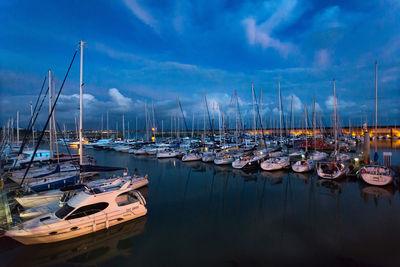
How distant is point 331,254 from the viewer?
27.3 ft

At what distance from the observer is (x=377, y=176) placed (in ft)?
56.1

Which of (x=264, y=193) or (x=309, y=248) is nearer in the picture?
(x=309, y=248)

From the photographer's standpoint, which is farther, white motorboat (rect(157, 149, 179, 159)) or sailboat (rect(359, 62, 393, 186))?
white motorboat (rect(157, 149, 179, 159))

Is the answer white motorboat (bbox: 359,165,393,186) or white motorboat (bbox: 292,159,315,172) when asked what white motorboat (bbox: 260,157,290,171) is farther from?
white motorboat (bbox: 359,165,393,186)

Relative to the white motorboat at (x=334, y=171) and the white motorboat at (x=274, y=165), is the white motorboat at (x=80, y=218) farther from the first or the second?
the white motorboat at (x=334, y=171)

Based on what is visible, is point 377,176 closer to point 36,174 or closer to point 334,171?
point 334,171

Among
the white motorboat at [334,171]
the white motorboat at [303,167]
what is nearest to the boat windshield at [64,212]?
the white motorboat at [334,171]

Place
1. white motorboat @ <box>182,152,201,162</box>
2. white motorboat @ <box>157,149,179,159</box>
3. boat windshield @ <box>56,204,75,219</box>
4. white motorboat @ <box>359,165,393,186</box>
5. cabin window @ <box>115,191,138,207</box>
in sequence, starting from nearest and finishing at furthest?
boat windshield @ <box>56,204,75,219</box> < cabin window @ <box>115,191,138,207</box> < white motorboat @ <box>359,165,393,186</box> < white motorboat @ <box>182,152,201,162</box> < white motorboat @ <box>157,149,179,159</box>

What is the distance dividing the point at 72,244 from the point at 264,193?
44.9 feet

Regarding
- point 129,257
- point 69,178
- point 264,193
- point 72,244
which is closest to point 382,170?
point 264,193

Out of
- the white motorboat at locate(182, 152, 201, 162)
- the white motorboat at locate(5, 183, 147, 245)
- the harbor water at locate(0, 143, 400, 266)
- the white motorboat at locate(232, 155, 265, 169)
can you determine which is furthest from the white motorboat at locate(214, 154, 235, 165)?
the white motorboat at locate(5, 183, 147, 245)

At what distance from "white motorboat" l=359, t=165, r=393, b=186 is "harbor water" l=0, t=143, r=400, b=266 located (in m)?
0.75

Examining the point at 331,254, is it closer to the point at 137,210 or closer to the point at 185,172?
the point at 137,210

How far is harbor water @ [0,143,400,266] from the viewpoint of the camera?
8227 millimetres
